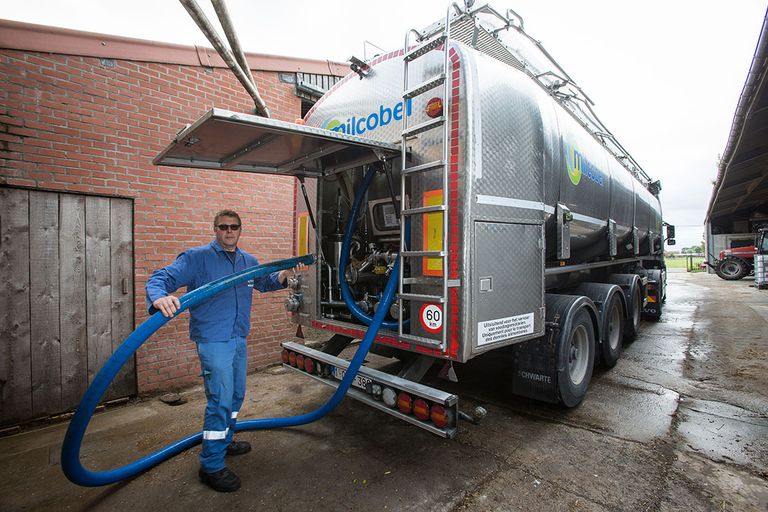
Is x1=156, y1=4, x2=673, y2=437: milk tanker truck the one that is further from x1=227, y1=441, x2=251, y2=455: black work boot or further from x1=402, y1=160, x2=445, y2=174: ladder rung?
x1=227, y1=441, x2=251, y2=455: black work boot

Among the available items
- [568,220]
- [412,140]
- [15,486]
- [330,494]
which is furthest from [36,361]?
[568,220]

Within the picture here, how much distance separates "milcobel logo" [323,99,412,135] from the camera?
319 centimetres

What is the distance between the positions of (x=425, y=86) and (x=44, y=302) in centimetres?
416

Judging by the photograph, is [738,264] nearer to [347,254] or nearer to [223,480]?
[347,254]

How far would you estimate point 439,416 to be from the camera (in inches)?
97.6

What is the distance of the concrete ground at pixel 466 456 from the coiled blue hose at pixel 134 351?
4.9 inches

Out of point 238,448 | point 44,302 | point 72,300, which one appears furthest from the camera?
point 72,300

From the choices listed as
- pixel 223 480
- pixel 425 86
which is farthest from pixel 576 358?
pixel 223 480

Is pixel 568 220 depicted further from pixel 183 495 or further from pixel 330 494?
pixel 183 495

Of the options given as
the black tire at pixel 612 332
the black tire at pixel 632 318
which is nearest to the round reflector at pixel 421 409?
the black tire at pixel 612 332

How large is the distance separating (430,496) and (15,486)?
301cm

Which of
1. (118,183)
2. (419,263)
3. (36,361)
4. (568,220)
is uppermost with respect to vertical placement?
(118,183)

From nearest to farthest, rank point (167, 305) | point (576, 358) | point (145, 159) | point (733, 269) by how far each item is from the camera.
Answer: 1. point (167, 305)
2. point (576, 358)
3. point (145, 159)
4. point (733, 269)

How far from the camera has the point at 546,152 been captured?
349 centimetres
